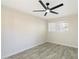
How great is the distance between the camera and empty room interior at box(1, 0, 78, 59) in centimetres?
281

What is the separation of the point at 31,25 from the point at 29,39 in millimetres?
926

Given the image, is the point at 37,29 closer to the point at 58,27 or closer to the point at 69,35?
the point at 58,27

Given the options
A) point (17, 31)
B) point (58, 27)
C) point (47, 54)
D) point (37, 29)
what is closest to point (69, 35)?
point (58, 27)

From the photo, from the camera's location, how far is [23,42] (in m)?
3.86

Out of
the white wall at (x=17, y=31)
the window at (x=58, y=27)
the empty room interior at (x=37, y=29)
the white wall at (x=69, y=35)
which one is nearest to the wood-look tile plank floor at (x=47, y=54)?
the empty room interior at (x=37, y=29)

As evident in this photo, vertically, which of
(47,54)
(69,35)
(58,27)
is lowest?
(47,54)

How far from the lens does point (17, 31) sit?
349 centimetres

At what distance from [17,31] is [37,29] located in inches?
73.5

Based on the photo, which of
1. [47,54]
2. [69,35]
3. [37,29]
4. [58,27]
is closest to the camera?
[47,54]

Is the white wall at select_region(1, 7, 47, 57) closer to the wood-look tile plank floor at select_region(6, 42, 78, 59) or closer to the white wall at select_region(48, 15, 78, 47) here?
the wood-look tile plank floor at select_region(6, 42, 78, 59)

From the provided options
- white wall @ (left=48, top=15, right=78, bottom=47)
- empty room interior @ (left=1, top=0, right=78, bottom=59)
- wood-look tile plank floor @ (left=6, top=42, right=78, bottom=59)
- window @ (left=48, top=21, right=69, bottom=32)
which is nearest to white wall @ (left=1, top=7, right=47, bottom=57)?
empty room interior @ (left=1, top=0, right=78, bottom=59)

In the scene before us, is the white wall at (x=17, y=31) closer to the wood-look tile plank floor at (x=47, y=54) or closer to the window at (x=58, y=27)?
the wood-look tile plank floor at (x=47, y=54)

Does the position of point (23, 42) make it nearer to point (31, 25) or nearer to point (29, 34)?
point (29, 34)

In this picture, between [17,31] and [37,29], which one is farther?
[37,29]
